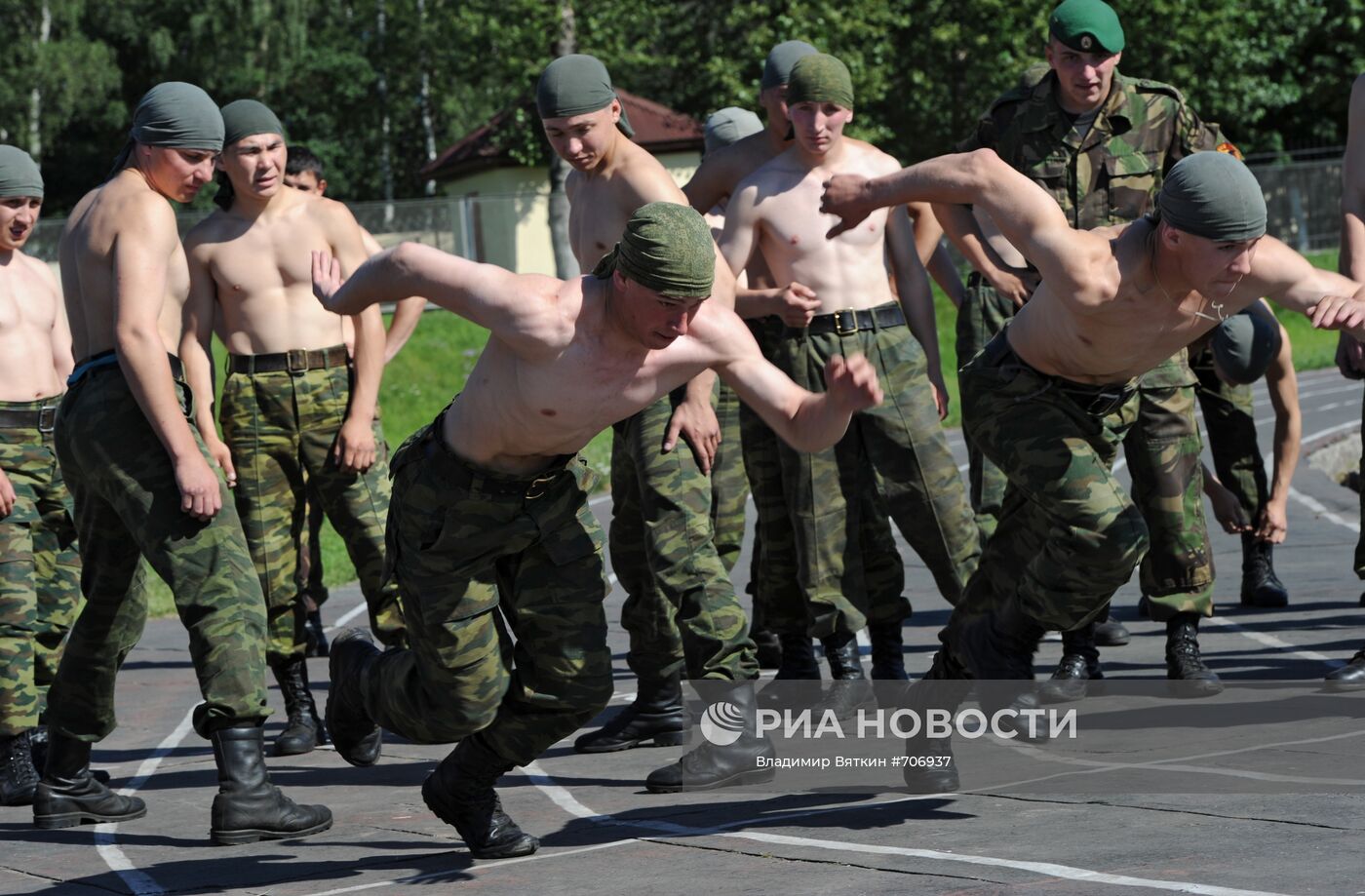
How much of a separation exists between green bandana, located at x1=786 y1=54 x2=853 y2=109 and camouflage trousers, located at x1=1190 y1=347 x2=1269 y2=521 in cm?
324

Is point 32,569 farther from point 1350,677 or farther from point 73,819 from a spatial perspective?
point 1350,677

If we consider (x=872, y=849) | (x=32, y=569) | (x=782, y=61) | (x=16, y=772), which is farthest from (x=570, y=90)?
(x=16, y=772)

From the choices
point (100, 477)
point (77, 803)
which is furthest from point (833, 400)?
point (77, 803)

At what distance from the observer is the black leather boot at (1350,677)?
289 inches

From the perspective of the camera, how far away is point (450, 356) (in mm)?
30578

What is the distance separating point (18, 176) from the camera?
7461mm

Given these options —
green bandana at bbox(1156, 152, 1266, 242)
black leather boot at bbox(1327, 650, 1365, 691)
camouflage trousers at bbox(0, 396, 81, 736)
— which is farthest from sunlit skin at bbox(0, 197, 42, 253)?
black leather boot at bbox(1327, 650, 1365, 691)

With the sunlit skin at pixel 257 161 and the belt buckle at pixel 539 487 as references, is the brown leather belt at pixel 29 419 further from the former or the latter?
the belt buckle at pixel 539 487

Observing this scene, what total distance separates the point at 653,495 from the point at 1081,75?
8.60ft

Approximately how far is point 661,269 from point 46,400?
354 centimetres

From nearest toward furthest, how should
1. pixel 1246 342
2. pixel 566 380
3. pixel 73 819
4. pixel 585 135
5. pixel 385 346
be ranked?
pixel 566 380 < pixel 73 819 < pixel 585 135 < pixel 385 346 < pixel 1246 342

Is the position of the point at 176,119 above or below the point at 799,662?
above

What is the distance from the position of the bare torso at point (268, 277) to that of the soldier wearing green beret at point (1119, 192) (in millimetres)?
2673

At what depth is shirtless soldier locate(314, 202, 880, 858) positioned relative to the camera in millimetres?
5270
